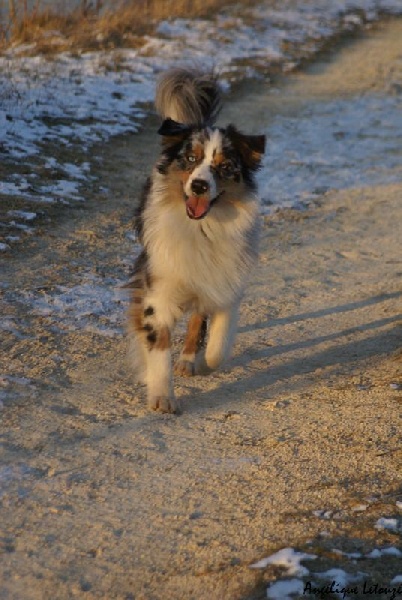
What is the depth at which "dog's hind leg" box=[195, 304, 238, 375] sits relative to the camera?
5984 mm

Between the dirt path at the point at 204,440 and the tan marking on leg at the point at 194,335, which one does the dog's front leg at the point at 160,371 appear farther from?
the tan marking on leg at the point at 194,335

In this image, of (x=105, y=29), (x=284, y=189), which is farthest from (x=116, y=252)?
(x=105, y=29)

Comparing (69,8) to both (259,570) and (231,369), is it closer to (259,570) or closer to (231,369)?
(231,369)

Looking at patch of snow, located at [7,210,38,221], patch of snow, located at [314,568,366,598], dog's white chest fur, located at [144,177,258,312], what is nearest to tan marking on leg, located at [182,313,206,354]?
dog's white chest fur, located at [144,177,258,312]

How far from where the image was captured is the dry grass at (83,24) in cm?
1529

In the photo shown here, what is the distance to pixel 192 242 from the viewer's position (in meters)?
5.75

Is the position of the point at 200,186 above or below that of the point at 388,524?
above

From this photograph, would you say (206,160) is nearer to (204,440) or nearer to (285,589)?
(204,440)

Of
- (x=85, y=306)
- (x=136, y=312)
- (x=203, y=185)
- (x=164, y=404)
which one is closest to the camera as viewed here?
(x=203, y=185)

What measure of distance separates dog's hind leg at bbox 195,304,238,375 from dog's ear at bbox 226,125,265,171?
0.94 metres

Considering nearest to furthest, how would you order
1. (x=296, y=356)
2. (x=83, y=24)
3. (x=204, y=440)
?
(x=204, y=440), (x=296, y=356), (x=83, y=24)

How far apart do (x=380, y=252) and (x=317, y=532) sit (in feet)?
17.8

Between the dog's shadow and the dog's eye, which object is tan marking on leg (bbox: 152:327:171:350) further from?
the dog's eye

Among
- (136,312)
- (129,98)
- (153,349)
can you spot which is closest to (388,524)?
(153,349)
